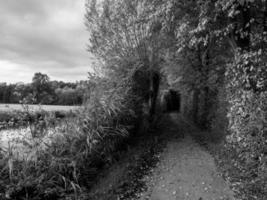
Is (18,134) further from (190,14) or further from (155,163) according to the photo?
(190,14)

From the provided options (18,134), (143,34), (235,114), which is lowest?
(18,134)

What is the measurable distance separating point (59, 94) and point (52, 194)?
332 centimetres

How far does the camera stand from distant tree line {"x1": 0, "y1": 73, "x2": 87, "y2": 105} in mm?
3868

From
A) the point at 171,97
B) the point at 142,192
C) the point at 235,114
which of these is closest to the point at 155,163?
the point at 142,192

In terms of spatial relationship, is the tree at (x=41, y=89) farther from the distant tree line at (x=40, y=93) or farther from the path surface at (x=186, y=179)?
the path surface at (x=186, y=179)

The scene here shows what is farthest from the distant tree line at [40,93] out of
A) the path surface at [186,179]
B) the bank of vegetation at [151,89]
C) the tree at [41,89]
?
the path surface at [186,179]

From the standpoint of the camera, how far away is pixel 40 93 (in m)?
4.30

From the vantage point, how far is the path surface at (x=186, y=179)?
121 inches

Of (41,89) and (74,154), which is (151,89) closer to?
(41,89)

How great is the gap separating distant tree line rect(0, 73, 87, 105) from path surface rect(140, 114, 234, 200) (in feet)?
10.1

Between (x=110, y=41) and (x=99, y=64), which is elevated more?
(x=110, y=41)

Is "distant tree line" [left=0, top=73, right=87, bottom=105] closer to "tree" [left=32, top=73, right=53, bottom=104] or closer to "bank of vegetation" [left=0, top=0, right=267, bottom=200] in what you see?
"tree" [left=32, top=73, right=53, bottom=104]

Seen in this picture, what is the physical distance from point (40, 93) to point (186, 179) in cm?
409

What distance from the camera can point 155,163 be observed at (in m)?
4.64
